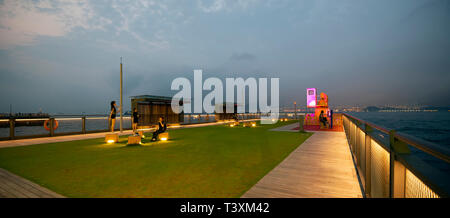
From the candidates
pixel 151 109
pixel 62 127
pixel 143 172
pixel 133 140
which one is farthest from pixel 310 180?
pixel 62 127

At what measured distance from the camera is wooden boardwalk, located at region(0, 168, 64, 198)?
10.9 ft

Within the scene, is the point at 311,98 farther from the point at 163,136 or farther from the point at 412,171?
the point at 412,171

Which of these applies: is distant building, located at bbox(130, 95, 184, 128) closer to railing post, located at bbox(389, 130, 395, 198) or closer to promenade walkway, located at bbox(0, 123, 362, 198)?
promenade walkway, located at bbox(0, 123, 362, 198)

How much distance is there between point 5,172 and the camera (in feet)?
15.2

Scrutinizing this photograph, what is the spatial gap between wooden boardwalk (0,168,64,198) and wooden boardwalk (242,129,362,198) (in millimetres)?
3656

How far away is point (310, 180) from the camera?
407 cm

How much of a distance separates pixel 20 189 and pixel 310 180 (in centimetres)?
582

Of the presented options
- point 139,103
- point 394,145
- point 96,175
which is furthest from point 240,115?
point 394,145

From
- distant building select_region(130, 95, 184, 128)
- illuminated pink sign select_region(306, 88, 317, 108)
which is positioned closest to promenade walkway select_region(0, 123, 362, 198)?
distant building select_region(130, 95, 184, 128)

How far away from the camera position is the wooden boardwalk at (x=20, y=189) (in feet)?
10.9

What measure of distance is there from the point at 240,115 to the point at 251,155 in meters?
28.8
